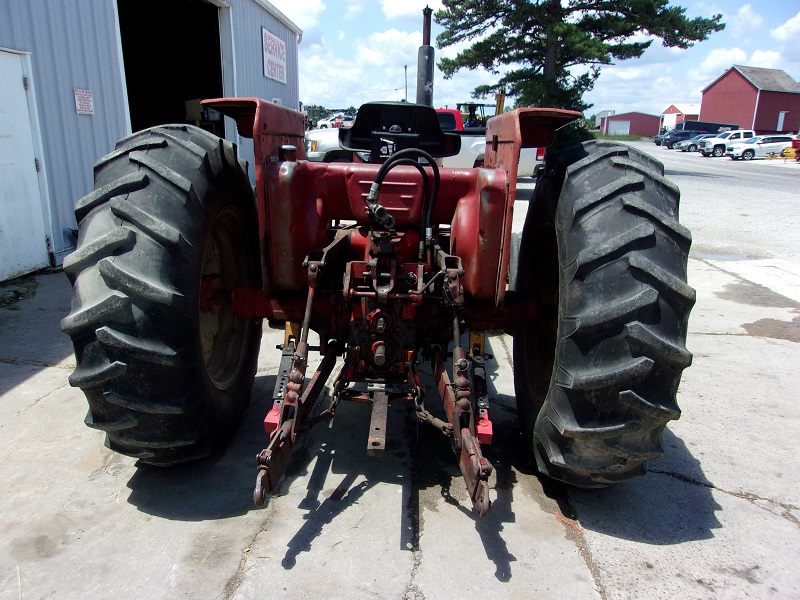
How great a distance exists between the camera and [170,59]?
13.7m

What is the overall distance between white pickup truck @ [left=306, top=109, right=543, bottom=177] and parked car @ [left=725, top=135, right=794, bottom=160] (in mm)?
31732

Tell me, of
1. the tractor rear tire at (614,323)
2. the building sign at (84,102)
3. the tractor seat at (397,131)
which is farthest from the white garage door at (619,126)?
the tractor rear tire at (614,323)

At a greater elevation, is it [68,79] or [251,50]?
[251,50]

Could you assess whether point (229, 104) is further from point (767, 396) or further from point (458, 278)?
point (767, 396)

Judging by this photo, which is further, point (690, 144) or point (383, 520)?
point (690, 144)

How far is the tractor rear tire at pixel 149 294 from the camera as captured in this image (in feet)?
8.14

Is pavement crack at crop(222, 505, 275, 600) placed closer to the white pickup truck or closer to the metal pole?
the metal pole

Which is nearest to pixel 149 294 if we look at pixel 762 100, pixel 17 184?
pixel 17 184

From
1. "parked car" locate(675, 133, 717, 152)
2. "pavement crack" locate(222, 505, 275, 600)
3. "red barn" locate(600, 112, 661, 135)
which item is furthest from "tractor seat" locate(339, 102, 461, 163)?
"red barn" locate(600, 112, 661, 135)

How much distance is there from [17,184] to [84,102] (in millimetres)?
1691

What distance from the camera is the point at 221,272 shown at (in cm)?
363

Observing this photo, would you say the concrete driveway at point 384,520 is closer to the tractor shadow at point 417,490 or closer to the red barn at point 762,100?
the tractor shadow at point 417,490

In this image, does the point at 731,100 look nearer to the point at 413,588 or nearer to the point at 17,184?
the point at 17,184

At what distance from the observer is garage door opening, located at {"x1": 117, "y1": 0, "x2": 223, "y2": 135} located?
41.2 feet
